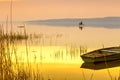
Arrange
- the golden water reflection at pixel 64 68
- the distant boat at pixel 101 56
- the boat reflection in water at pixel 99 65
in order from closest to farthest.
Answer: the golden water reflection at pixel 64 68, the boat reflection in water at pixel 99 65, the distant boat at pixel 101 56

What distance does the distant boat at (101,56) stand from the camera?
19.6m

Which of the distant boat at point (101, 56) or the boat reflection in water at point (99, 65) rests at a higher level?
the distant boat at point (101, 56)

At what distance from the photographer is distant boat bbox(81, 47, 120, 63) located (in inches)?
770

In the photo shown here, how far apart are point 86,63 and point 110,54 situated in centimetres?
161

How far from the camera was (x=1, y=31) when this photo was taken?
301 inches

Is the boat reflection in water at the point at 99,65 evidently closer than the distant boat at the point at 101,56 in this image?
Yes

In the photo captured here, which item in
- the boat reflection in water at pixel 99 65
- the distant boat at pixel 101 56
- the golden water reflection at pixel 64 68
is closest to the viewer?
the golden water reflection at pixel 64 68

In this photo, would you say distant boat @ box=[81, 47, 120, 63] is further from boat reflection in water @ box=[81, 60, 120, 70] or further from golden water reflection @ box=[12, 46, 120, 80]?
golden water reflection @ box=[12, 46, 120, 80]

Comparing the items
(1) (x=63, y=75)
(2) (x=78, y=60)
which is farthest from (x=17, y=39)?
(1) (x=63, y=75)

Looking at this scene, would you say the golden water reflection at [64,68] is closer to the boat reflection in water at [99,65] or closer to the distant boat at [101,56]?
the boat reflection in water at [99,65]

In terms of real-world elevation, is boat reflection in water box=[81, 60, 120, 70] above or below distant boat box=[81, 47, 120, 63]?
below

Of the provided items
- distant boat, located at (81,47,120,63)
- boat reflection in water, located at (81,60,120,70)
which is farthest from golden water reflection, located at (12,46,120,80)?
distant boat, located at (81,47,120,63)

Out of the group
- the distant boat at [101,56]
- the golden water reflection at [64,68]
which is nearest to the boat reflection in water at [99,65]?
the golden water reflection at [64,68]

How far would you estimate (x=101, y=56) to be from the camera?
64.8 ft
